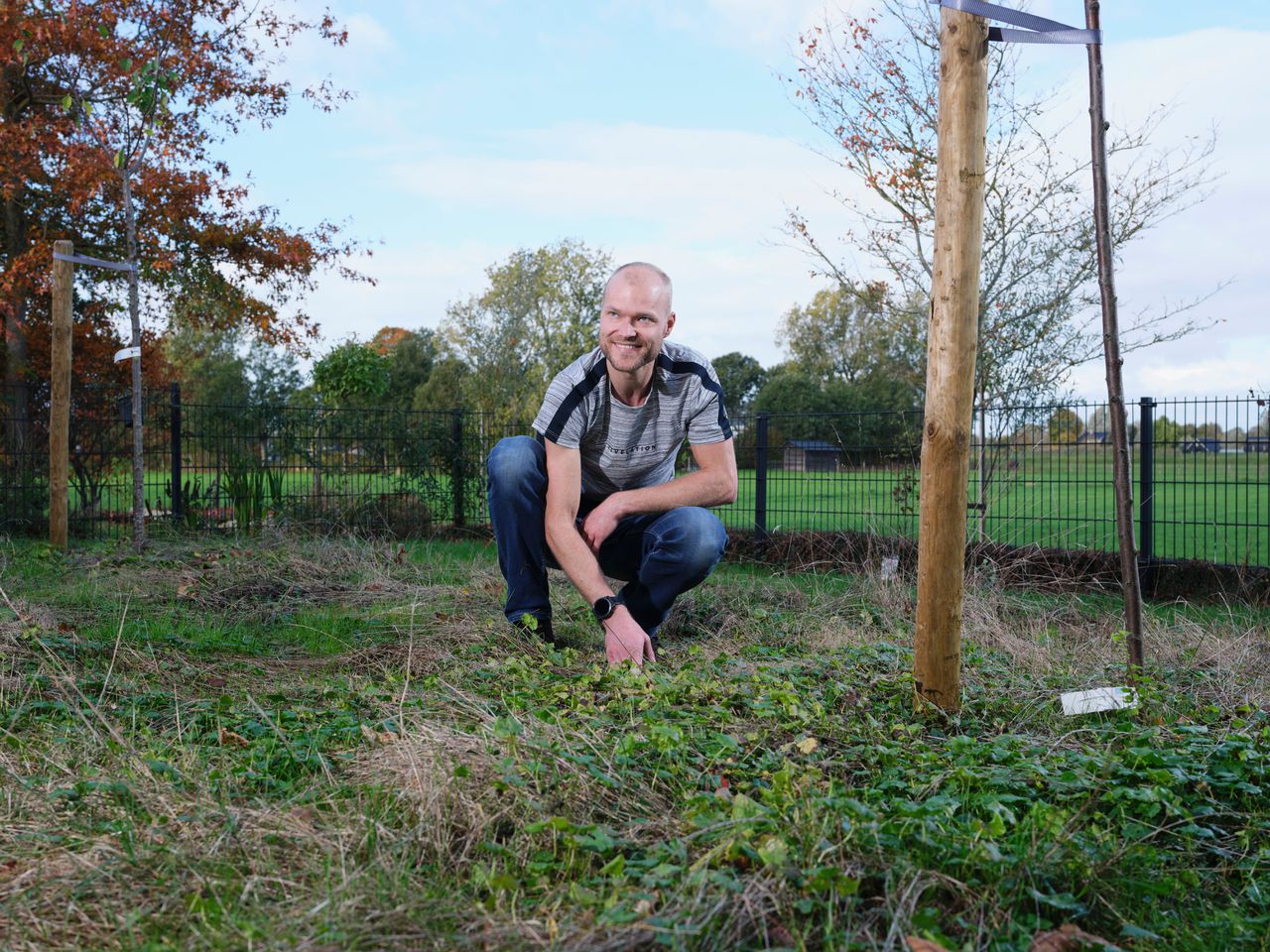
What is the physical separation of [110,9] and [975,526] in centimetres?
1052

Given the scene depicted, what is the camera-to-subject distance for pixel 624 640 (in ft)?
10.2

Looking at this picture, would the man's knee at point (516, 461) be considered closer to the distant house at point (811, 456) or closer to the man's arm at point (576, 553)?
the man's arm at point (576, 553)

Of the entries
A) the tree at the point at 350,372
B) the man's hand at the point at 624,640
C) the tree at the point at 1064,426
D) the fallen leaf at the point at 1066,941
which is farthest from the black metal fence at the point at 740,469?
the tree at the point at 350,372

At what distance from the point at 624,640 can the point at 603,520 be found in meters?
0.48

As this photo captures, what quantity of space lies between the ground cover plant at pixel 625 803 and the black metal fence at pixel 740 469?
12.4 ft

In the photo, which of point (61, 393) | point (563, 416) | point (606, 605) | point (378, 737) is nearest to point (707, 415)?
point (563, 416)

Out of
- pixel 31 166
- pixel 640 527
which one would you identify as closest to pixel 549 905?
pixel 640 527

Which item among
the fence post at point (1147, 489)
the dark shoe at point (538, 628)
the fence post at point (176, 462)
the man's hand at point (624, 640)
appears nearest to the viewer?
the man's hand at point (624, 640)

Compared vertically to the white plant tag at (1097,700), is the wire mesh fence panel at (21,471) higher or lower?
higher

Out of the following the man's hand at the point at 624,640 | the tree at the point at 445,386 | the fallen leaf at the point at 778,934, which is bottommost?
the fallen leaf at the point at 778,934

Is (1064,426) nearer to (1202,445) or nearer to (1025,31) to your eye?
(1202,445)

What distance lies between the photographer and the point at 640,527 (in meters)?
3.71

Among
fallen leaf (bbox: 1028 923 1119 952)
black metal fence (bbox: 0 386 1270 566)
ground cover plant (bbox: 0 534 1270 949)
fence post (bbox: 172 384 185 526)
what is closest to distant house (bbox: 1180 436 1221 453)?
black metal fence (bbox: 0 386 1270 566)

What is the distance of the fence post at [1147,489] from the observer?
6.57 meters
